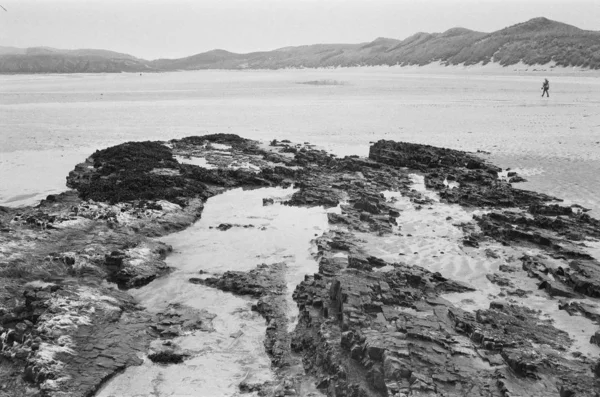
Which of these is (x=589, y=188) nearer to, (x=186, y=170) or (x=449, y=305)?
(x=449, y=305)

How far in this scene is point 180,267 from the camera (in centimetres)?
866

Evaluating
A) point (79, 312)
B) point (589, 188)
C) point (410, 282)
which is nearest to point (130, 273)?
point (79, 312)

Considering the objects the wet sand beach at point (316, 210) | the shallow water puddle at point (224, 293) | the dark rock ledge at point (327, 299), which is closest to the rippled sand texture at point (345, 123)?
the wet sand beach at point (316, 210)

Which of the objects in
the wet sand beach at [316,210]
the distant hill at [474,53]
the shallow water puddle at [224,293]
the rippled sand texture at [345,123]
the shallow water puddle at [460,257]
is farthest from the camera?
the distant hill at [474,53]

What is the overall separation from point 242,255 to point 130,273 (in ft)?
6.86

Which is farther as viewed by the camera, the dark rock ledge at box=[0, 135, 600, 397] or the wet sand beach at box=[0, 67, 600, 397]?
the wet sand beach at box=[0, 67, 600, 397]

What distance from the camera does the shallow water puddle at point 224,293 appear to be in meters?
5.63

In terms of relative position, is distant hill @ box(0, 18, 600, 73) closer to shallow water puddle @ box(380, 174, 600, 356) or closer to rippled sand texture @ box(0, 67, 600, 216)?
rippled sand texture @ box(0, 67, 600, 216)

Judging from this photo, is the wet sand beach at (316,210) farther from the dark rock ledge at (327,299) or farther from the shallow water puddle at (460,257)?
the dark rock ledge at (327,299)

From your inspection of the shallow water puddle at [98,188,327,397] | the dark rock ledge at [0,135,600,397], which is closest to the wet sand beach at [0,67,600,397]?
the shallow water puddle at [98,188,327,397]

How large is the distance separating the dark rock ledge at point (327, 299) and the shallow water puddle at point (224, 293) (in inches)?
8.0

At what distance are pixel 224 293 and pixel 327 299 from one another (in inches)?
72.7

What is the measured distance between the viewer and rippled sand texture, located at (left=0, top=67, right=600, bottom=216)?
15.6m

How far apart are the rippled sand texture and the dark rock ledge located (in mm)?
2675
